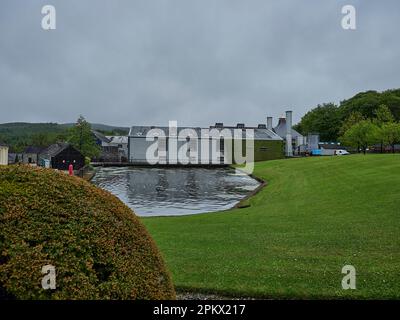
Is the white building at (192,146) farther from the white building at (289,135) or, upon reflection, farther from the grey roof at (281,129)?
the grey roof at (281,129)

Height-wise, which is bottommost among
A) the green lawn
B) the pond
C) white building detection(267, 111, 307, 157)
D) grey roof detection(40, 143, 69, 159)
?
the pond

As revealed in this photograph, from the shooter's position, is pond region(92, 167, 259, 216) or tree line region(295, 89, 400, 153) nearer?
pond region(92, 167, 259, 216)

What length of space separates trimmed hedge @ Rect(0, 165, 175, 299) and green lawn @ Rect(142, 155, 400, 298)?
369cm

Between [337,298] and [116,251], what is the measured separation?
444 cm

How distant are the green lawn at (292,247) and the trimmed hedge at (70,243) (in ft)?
12.1

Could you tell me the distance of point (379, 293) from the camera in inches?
250

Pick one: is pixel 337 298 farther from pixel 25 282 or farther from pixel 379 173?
pixel 379 173

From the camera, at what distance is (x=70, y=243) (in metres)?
3.17

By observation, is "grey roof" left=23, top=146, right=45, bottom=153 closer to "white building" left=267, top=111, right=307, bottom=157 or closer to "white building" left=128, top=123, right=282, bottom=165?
"white building" left=128, top=123, right=282, bottom=165

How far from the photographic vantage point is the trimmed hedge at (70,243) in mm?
2998

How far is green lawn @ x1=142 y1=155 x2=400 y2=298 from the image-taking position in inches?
272

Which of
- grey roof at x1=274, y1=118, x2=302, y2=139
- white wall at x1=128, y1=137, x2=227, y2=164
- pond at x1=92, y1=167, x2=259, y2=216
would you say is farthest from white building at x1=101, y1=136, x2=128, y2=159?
pond at x1=92, y1=167, x2=259, y2=216

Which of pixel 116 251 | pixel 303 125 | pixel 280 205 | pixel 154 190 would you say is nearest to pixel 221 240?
pixel 116 251

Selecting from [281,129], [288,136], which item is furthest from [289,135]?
[281,129]
